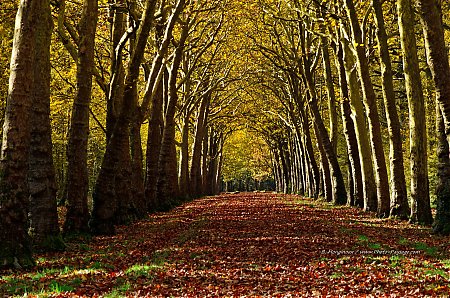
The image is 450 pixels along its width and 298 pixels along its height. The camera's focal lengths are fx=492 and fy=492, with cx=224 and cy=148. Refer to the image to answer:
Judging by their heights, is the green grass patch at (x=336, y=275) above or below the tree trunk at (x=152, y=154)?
below

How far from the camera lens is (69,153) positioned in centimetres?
1481

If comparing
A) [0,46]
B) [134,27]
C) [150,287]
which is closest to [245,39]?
[0,46]

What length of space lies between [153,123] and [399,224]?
13.1m

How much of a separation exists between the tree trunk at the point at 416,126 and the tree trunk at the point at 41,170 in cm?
1162

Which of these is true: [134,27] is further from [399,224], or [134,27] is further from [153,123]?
[399,224]

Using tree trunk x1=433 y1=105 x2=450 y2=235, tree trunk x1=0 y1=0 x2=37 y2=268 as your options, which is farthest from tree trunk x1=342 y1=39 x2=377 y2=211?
tree trunk x1=0 y1=0 x2=37 y2=268

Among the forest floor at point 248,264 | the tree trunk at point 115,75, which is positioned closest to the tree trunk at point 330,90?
the tree trunk at point 115,75

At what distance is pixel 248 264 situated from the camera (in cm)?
1062

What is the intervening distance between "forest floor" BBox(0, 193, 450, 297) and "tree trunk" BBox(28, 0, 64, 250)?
29.3 inches

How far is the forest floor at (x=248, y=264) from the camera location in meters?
8.06

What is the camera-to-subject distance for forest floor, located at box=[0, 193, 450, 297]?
8062 millimetres

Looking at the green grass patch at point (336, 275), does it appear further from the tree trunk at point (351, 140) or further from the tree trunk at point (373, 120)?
the tree trunk at point (351, 140)

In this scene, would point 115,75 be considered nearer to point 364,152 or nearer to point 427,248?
point 427,248

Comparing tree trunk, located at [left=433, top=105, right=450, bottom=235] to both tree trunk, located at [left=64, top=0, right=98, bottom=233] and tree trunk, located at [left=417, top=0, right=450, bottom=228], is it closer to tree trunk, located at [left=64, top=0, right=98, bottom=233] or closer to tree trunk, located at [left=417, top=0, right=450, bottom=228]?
tree trunk, located at [left=417, top=0, right=450, bottom=228]
